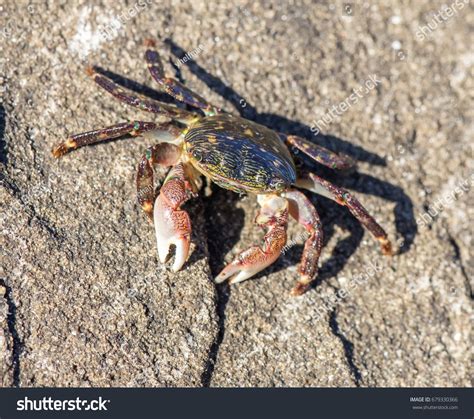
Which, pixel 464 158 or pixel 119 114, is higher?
pixel 464 158

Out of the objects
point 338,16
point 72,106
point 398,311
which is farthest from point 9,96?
point 398,311

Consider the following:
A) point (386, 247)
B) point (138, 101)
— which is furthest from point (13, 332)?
point (386, 247)

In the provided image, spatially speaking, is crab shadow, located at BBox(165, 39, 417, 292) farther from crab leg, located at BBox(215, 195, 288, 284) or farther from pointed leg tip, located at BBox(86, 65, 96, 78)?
pointed leg tip, located at BBox(86, 65, 96, 78)

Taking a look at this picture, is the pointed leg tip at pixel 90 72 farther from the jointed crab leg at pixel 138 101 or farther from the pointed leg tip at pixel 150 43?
the pointed leg tip at pixel 150 43

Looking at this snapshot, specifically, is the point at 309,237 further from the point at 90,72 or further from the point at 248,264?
the point at 90,72

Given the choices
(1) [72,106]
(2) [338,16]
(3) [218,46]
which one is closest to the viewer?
(1) [72,106]

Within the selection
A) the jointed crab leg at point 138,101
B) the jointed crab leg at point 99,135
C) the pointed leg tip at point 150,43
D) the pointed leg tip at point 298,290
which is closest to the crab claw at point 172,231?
the jointed crab leg at point 99,135

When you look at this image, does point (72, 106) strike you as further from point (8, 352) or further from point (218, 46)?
point (8, 352)
